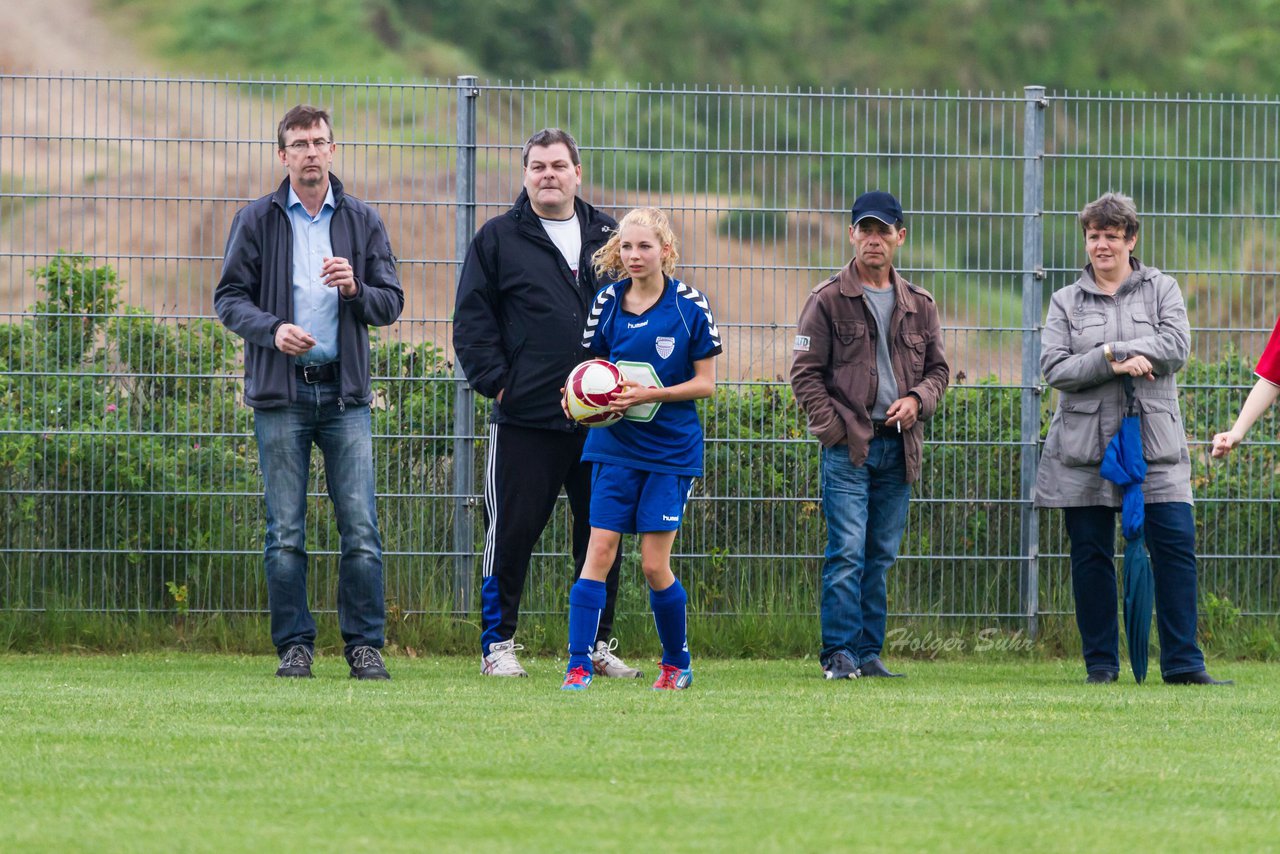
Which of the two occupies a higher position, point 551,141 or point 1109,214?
point 551,141

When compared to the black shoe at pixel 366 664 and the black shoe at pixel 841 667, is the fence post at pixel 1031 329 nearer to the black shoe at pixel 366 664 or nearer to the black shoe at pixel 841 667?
the black shoe at pixel 841 667

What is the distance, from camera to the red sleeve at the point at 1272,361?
558 centimetres

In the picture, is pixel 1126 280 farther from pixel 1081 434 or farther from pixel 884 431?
pixel 884 431

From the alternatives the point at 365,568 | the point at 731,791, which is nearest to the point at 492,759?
the point at 731,791

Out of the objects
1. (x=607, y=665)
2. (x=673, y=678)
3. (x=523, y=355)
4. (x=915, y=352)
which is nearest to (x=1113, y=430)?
(x=915, y=352)

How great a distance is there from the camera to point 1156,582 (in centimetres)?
687

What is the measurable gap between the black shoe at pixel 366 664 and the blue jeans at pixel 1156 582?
257cm

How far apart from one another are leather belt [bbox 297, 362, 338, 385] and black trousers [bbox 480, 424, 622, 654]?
0.61 metres

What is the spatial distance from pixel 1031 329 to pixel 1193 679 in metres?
1.89

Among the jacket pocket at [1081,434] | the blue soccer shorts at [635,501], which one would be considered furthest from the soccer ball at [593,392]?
the jacket pocket at [1081,434]

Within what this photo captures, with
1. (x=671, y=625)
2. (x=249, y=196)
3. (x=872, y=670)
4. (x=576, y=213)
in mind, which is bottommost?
(x=872, y=670)

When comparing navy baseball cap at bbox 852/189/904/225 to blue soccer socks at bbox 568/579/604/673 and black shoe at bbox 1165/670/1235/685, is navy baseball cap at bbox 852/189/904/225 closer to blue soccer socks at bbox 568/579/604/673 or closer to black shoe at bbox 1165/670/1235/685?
blue soccer socks at bbox 568/579/604/673

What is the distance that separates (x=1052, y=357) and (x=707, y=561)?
5.88 feet

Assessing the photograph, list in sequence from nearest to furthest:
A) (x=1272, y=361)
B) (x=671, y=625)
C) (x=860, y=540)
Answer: (x=1272, y=361) < (x=671, y=625) < (x=860, y=540)
